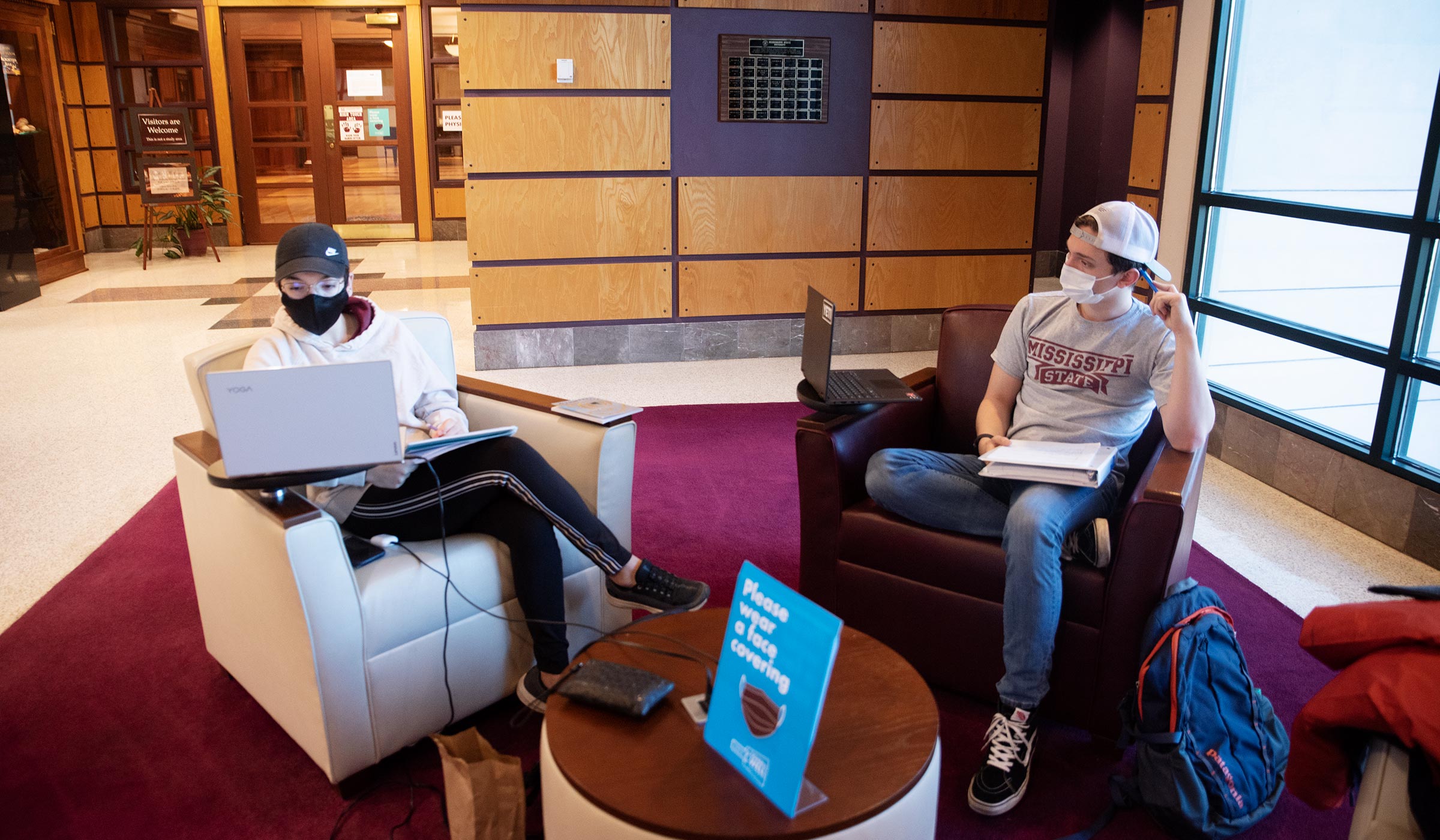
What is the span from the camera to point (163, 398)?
4.74 meters

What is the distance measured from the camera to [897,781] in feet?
4.58

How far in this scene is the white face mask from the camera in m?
2.20

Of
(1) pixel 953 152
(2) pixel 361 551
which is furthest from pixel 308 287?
(1) pixel 953 152

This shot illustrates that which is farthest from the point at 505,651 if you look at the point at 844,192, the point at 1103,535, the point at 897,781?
the point at 844,192

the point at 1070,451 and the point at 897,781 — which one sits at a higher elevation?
the point at 1070,451

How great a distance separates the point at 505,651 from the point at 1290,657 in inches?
76.0

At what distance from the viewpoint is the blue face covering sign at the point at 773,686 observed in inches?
49.6

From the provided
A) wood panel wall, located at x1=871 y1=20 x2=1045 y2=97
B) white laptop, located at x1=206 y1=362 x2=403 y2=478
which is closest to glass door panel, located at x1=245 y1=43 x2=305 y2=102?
wood panel wall, located at x1=871 y1=20 x2=1045 y2=97

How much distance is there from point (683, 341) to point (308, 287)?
3.39 meters

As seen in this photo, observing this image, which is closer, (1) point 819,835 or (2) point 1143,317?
(1) point 819,835

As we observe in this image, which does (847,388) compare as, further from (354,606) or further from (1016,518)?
(354,606)

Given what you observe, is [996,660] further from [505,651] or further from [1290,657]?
[505,651]

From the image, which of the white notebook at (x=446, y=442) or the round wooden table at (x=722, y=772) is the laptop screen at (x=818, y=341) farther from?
the round wooden table at (x=722, y=772)

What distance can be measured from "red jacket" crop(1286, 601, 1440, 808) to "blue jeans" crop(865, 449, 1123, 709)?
52cm
